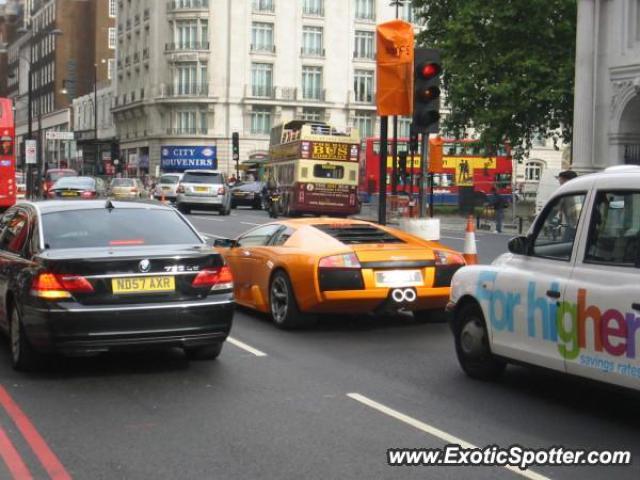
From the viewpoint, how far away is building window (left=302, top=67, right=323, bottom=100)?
7975cm

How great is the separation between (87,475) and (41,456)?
1.75 feet

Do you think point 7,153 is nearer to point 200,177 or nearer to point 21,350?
point 200,177

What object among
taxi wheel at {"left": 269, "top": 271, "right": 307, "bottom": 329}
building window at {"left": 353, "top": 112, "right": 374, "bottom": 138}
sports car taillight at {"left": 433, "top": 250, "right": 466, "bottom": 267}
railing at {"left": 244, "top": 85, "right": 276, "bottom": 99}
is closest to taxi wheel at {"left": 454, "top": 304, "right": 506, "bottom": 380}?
sports car taillight at {"left": 433, "top": 250, "right": 466, "bottom": 267}

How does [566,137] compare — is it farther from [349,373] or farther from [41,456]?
[41,456]

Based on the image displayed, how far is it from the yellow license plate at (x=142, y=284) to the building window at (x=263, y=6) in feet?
239

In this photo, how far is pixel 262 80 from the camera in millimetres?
79125

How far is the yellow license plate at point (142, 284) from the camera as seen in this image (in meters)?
7.96

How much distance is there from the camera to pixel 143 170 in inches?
3314

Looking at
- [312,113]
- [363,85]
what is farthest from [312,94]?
[363,85]

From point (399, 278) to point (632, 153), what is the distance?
25.7 metres

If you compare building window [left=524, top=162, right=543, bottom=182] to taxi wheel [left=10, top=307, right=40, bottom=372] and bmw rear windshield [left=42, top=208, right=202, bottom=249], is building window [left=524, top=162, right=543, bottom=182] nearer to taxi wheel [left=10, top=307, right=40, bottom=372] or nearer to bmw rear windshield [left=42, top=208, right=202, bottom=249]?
bmw rear windshield [left=42, top=208, right=202, bottom=249]

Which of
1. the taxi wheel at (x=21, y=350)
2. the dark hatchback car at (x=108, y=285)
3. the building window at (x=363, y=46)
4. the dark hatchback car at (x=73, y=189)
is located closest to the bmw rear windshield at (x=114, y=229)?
the dark hatchback car at (x=108, y=285)

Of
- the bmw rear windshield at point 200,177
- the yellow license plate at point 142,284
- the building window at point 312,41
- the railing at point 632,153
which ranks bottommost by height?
the yellow license plate at point 142,284

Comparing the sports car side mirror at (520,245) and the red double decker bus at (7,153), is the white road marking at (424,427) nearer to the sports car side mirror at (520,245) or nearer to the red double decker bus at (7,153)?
the sports car side mirror at (520,245)
